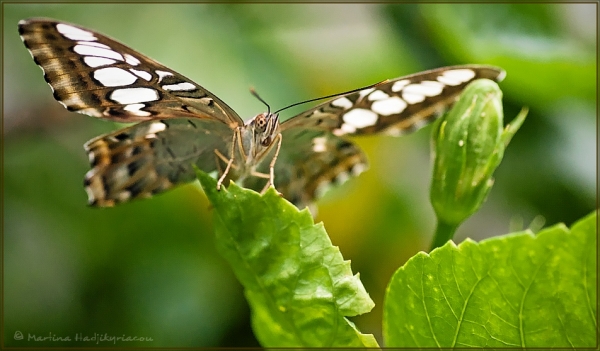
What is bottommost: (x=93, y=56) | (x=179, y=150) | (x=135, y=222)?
(x=135, y=222)

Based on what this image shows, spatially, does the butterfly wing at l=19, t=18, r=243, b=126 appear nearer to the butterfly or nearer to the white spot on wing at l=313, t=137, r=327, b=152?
the butterfly

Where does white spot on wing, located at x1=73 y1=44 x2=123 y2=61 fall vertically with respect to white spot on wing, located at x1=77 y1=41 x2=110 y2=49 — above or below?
below

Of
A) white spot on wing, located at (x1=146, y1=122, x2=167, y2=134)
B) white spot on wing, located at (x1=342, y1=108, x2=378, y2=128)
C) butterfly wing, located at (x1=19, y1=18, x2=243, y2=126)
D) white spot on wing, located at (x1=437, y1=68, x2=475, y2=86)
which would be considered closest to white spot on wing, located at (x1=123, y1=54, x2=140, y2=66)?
butterfly wing, located at (x1=19, y1=18, x2=243, y2=126)

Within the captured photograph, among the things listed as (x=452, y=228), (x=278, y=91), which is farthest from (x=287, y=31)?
(x=452, y=228)

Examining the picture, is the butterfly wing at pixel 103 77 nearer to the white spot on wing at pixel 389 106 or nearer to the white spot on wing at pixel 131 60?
the white spot on wing at pixel 131 60

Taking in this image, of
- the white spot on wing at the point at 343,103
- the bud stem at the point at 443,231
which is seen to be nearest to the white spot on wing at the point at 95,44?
the white spot on wing at the point at 343,103

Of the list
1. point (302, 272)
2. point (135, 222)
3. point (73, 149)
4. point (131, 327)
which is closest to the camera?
point (302, 272)

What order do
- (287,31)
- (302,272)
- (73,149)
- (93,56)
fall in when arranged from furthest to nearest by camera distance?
(287,31), (73,149), (93,56), (302,272)

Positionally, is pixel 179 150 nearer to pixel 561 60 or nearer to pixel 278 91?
pixel 278 91
